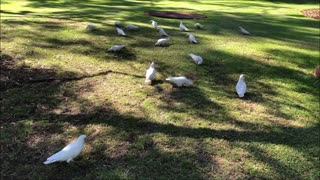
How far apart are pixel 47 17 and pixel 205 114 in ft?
23.3

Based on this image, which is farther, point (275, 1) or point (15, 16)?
point (275, 1)

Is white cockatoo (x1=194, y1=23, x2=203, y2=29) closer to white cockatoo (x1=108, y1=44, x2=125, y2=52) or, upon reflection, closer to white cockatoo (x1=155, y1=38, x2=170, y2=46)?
white cockatoo (x1=155, y1=38, x2=170, y2=46)

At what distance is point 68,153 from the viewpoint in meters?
3.81

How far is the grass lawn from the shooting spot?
4.06 metres

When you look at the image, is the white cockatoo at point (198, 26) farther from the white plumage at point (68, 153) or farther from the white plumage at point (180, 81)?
the white plumage at point (68, 153)

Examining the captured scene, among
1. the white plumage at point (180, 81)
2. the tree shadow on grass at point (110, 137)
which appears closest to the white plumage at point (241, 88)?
the tree shadow on grass at point (110, 137)

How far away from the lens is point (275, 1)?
19172mm

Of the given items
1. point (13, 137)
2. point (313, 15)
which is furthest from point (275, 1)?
point (13, 137)

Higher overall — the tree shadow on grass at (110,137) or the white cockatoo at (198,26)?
the white cockatoo at (198,26)

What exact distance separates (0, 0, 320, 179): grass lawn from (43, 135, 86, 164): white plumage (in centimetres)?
12

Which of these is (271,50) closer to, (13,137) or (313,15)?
(13,137)

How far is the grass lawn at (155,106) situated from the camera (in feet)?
13.3

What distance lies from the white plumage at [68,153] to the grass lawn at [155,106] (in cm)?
12

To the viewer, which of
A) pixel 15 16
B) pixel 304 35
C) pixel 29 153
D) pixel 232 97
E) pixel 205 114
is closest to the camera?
pixel 29 153
